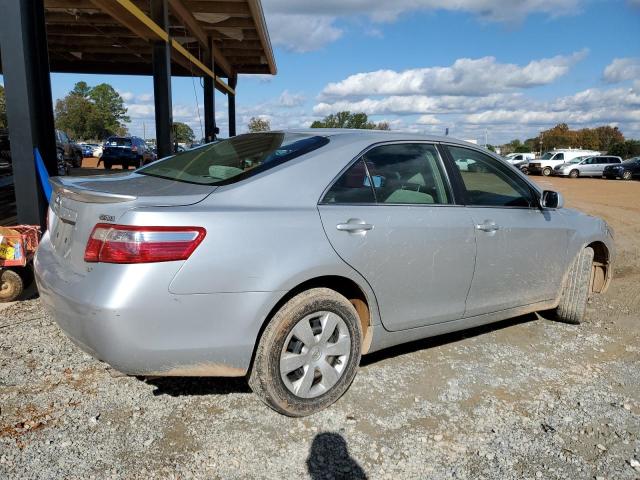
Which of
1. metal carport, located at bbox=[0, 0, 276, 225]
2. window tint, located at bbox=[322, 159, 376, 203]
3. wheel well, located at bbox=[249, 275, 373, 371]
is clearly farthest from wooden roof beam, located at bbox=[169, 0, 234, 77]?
wheel well, located at bbox=[249, 275, 373, 371]

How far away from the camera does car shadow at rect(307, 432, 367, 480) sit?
258 cm

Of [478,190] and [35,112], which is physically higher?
[35,112]

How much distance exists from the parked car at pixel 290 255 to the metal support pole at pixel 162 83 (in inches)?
294

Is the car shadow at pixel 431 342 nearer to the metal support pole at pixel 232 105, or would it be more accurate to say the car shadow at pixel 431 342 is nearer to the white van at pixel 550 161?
the metal support pole at pixel 232 105

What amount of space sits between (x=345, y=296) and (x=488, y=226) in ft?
4.01

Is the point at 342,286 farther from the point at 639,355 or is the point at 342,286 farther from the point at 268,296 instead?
the point at 639,355

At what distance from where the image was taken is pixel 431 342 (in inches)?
169

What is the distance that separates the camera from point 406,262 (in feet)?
10.8

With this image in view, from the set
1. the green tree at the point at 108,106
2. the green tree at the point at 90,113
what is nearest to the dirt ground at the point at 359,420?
the green tree at the point at 90,113

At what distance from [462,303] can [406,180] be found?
94cm

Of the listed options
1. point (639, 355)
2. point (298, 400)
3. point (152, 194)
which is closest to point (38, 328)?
point (152, 194)

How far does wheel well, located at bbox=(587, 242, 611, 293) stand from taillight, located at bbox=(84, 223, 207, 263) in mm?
3817

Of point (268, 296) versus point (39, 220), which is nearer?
point (268, 296)

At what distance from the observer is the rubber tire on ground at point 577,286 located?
14.8ft
